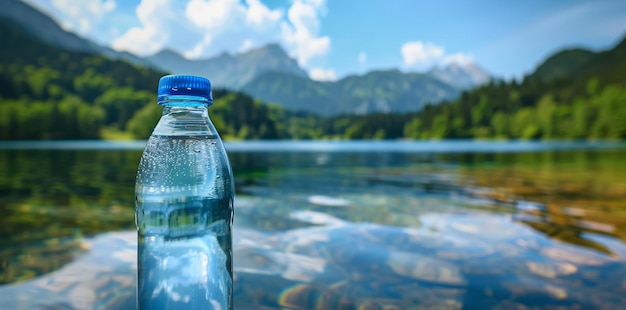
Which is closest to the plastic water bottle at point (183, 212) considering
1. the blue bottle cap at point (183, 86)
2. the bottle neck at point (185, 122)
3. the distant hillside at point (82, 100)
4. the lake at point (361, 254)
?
the bottle neck at point (185, 122)

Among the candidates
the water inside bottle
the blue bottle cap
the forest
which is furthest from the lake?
the forest

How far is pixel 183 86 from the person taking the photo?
173cm

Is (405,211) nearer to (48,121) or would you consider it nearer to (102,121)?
(48,121)

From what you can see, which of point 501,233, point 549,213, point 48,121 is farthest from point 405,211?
point 48,121

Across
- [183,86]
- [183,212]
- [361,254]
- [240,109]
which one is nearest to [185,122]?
[183,86]

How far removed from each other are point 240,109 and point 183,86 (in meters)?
150

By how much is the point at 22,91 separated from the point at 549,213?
15402 centimetres

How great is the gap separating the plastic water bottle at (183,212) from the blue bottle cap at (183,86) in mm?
117

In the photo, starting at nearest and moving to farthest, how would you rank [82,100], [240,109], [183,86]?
[183,86], [82,100], [240,109]

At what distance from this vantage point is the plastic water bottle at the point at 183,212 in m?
1.94

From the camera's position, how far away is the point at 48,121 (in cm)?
10762

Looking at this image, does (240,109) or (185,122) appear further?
(240,109)

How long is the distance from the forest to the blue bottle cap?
9661 cm

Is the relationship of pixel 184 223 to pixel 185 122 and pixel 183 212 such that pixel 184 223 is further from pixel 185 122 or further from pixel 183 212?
pixel 185 122
